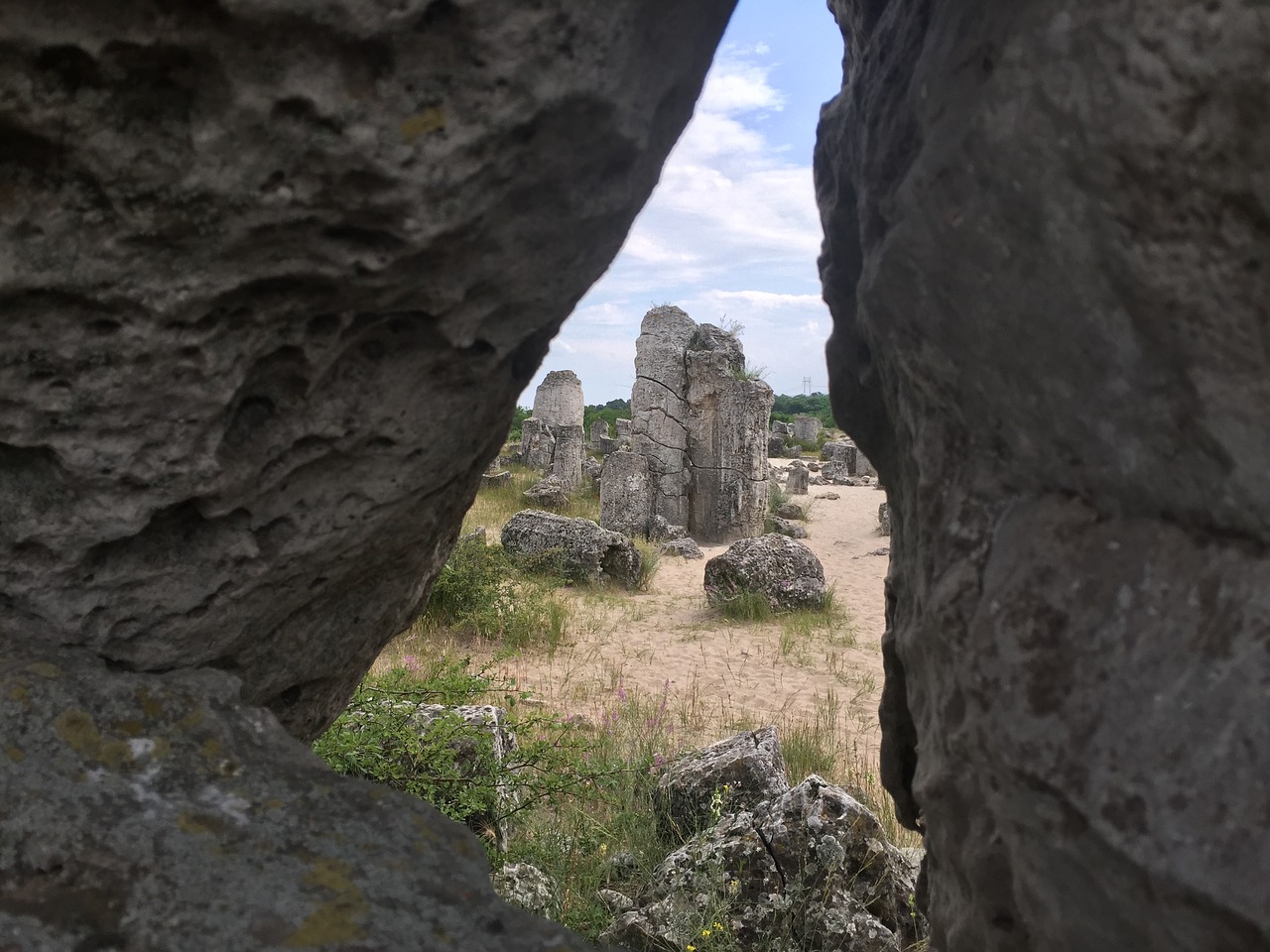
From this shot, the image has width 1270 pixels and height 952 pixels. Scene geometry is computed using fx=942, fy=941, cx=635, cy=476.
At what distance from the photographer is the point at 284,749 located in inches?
68.7

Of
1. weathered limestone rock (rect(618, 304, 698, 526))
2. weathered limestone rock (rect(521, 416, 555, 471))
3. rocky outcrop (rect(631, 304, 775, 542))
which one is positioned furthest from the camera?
weathered limestone rock (rect(521, 416, 555, 471))

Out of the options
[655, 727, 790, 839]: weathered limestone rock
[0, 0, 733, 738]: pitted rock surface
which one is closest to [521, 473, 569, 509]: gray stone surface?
[655, 727, 790, 839]: weathered limestone rock

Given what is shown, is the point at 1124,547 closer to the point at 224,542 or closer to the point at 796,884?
the point at 224,542

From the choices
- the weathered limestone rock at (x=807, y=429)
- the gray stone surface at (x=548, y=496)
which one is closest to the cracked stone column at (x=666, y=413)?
the gray stone surface at (x=548, y=496)

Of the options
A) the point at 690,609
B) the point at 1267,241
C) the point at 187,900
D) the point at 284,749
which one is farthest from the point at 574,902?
the point at 690,609

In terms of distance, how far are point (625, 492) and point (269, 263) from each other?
11.3 metres

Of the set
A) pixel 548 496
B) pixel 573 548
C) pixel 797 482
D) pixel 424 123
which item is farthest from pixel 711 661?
pixel 797 482

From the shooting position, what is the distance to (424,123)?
59.7 inches

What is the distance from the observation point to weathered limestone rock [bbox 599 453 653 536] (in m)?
12.8

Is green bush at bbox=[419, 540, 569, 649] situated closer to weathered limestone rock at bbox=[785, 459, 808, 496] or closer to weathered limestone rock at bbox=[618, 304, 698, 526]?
weathered limestone rock at bbox=[618, 304, 698, 526]

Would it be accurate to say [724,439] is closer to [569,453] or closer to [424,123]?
[569,453]

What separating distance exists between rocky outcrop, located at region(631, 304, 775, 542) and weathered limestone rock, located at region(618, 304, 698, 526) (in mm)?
Result: 14

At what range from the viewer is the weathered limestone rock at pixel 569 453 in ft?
55.2

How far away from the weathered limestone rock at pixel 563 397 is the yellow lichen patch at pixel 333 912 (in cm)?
1798
